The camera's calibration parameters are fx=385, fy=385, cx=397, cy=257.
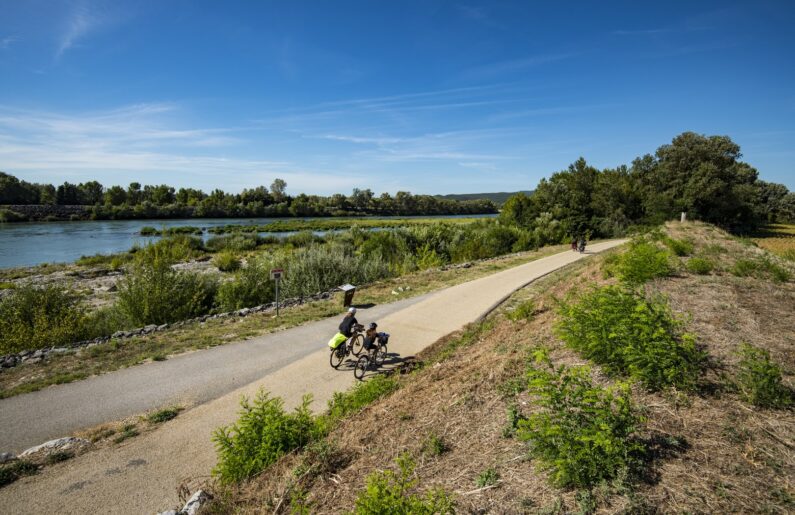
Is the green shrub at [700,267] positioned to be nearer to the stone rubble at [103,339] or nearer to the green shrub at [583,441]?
the green shrub at [583,441]

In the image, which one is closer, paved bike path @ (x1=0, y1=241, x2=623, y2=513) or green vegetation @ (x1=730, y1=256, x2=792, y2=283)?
paved bike path @ (x1=0, y1=241, x2=623, y2=513)

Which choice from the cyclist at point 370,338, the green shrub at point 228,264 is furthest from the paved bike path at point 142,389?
the green shrub at point 228,264

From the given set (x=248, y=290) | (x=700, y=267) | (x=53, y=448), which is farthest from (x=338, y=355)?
(x=248, y=290)

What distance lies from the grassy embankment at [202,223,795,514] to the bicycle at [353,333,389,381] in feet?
3.72

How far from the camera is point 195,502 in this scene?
15.5 feet

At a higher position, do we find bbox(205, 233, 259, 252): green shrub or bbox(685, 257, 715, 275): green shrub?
bbox(685, 257, 715, 275): green shrub

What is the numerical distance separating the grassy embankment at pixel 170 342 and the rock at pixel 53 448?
3.05 metres

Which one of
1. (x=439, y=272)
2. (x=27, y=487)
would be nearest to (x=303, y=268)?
(x=439, y=272)

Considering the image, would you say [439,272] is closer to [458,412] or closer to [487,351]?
[487,351]

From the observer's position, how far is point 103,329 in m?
14.6

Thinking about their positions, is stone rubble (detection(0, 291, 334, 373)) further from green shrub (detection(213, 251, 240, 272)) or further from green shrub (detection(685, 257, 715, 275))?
green shrub (detection(213, 251, 240, 272))

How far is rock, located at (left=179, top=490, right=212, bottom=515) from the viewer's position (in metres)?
4.58


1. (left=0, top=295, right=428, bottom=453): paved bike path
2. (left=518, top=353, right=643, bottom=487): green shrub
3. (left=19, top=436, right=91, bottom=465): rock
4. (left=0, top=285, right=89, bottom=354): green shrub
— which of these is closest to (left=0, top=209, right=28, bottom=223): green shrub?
(left=0, top=285, right=89, bottom=354): green shrub

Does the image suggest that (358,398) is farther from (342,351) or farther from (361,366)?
(342,351)
